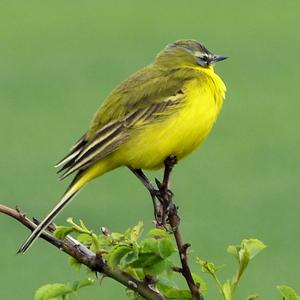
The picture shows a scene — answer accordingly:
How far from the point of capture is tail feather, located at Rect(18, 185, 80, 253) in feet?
9.43

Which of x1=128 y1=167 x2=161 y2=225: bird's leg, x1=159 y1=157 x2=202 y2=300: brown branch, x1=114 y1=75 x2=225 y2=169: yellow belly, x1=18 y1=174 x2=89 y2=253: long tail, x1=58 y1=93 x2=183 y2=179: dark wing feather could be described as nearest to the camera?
x1=159 y1=157 x2=202 y2=300: brown branch

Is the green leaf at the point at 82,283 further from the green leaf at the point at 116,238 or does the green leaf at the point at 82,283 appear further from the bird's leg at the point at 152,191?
the bird's leg at the point at 152,191

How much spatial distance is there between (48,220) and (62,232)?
511mm

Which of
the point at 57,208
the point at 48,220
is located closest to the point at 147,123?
the point at 57,208

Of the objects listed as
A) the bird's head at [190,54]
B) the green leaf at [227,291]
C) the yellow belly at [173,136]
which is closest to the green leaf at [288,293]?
the green leaf at [227,291]

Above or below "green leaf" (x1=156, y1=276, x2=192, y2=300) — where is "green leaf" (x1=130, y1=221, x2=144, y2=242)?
above

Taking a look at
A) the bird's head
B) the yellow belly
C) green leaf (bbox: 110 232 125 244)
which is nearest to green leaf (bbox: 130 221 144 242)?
green leaf (bbox: 110 232 125 244)

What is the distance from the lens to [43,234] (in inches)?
108

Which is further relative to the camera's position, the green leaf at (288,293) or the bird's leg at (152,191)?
the bird's leg at (152,191)

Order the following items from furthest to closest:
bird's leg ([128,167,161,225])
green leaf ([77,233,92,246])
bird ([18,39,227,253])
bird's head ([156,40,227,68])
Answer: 1. bird's head ([156,40,227,68])
2. bird ([18,39,227,253])
3. bird's leg ([128,167,161,225])
4. green leaf ([77,233,92,246])

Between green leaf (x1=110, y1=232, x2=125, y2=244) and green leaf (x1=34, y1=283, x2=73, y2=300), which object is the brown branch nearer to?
green leaf (x1=110, y1=232, x2=125, y2=244)

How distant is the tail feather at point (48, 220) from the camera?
9.43 ft

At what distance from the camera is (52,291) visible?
277cm

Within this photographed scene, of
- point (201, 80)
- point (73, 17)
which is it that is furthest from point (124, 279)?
point (73, 17)
